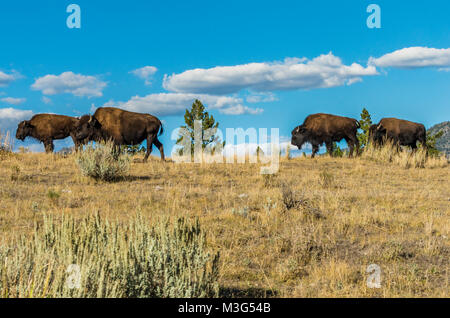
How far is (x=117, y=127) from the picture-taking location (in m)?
17.8

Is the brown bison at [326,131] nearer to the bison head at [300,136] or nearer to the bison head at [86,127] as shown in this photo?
the bison head at [300,136]

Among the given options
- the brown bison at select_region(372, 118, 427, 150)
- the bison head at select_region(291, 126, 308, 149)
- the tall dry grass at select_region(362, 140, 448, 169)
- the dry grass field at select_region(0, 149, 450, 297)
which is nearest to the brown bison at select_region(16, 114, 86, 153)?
the dry grass field at select_region(0, 149, 450, 297)

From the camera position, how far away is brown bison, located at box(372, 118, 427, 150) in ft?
73.1

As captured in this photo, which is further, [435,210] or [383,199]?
[383,199]

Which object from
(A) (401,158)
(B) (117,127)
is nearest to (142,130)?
(B) (117,127)

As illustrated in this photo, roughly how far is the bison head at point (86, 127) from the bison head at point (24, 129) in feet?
14.0

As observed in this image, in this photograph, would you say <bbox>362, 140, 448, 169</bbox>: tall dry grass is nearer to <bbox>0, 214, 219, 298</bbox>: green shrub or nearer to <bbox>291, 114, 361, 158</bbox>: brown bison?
<bbox>291, 114, 361, 158</bbox>: brown bison

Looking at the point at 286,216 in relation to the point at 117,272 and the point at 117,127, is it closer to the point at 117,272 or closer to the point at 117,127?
the point at 117,272

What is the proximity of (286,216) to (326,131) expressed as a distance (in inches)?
555

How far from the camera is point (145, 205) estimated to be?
905cm

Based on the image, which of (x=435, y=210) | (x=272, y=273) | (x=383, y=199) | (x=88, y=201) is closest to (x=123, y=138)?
(x=88, y=201)

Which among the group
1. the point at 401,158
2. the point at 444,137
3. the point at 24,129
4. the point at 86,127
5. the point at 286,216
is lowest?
the point at 286,216
